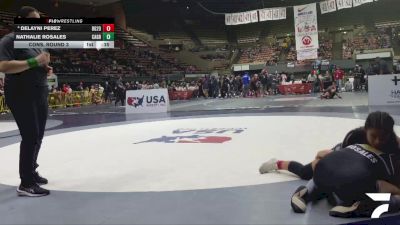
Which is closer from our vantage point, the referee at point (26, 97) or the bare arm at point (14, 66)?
the bare arm at point (14, 66)

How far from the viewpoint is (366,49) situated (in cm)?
3250

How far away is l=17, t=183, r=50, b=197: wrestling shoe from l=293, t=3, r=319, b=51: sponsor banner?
13129 millimetres

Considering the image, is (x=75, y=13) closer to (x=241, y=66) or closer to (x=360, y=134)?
(x=241, y=66)

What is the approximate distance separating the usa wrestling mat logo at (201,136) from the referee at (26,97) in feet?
8.69

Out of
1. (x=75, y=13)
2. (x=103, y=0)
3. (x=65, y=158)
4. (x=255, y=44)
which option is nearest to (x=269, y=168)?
(x=65, y=158)

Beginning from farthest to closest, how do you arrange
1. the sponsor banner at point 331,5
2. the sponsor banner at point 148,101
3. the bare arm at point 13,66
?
the sponsor banner at point 331,5 → the sponsor banner at point 148,101 → the bare arm at point 13,66

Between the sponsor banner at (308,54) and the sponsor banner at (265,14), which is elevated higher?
the sponsor banner at (265,14)

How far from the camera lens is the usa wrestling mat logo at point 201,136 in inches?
226

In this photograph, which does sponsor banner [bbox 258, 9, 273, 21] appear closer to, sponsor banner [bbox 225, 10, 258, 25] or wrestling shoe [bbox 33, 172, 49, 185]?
sponsor banner [bbox 225, 10, 258, 25]

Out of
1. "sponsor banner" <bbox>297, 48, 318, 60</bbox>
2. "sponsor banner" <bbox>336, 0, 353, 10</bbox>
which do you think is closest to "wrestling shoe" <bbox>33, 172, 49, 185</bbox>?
"sponsor banner" <bbox>297, 48, 318, 60</bbox>

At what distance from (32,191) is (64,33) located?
1.36 meters

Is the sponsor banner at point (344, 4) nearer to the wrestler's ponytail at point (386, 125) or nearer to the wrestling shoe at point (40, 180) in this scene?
the wrestler's ponytail at point (386, 125)

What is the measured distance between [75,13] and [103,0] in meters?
3.14

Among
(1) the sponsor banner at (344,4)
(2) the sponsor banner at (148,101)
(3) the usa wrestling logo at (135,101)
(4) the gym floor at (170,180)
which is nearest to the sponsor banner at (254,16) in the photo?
(1) the sponsor banner at (344,4)
